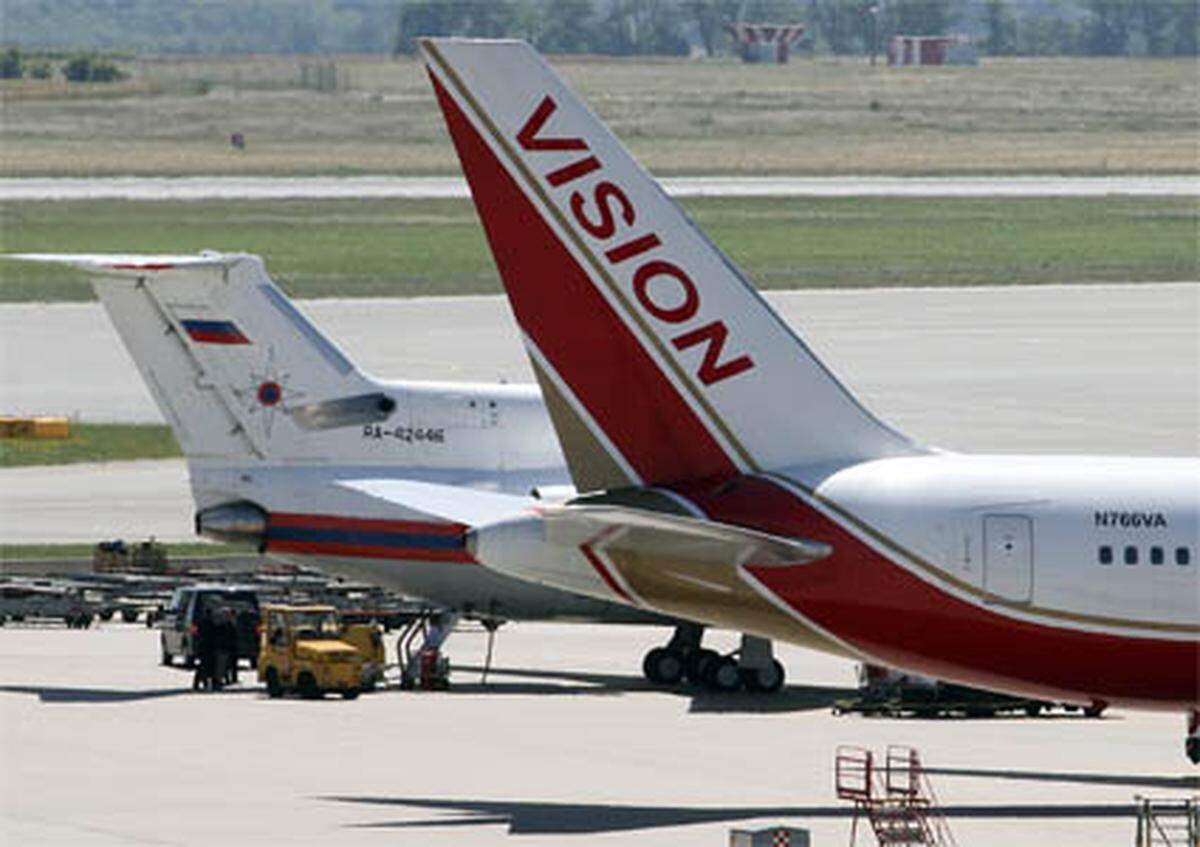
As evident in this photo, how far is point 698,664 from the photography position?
197 feet

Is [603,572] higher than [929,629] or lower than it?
higher

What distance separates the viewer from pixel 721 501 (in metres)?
43.0

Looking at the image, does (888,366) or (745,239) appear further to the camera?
(745,239)

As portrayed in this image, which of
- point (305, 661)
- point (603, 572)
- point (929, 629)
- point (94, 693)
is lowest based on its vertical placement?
point (929, 629)

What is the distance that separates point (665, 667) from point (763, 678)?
7.31ft

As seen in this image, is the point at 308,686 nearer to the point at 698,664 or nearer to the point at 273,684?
the point at 273,684

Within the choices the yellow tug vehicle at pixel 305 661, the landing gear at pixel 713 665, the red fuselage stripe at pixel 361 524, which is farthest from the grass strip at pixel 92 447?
the yellow tug vehicle at pixel 305 661

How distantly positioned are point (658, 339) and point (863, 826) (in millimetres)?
7075

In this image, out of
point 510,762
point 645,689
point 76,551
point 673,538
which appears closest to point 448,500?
point 510,762

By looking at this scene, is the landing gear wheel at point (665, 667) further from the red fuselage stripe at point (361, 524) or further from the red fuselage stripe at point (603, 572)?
the red fuselage stripe at point (603, 572)

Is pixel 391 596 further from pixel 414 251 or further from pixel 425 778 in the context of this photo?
pixel 414 251

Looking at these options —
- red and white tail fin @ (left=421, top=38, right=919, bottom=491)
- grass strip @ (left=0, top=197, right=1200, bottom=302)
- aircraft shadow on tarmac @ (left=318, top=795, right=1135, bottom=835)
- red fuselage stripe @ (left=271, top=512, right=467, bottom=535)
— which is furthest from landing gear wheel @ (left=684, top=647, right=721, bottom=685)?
grass strip @ (left=0, top=197, right=1200, bottom=302)

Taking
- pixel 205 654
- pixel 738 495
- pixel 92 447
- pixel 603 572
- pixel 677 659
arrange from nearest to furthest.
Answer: pixel 603 572 → pixel 738 495 → pixel 205 654 → pixel 677 659 → pixel 92 447

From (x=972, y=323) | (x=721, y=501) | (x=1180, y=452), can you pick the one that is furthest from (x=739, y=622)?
(x=972, y=323)
